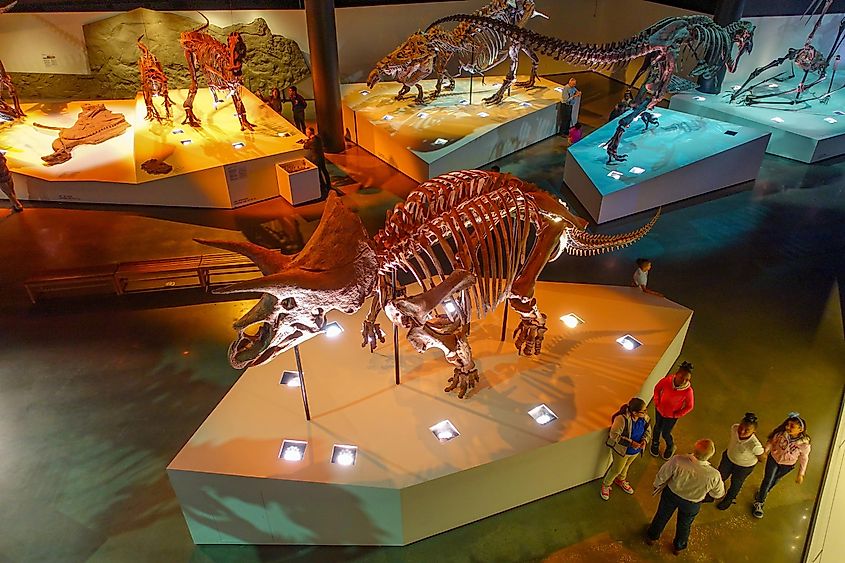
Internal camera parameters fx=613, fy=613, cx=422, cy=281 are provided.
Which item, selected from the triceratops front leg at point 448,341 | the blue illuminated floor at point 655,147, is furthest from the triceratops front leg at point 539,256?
the blue illuminated floor at point 655,147

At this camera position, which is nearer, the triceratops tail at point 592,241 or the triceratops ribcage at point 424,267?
the triceratops ribcage at point 424,267

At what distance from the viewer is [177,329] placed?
688 centimetres

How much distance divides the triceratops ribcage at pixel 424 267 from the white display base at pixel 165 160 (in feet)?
16.0

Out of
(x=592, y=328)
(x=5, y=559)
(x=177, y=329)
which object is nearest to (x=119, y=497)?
(x=5, y=559)

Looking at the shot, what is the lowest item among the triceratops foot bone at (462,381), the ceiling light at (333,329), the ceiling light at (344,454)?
the ceiling light at (344,454)

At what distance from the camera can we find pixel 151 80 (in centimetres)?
1095

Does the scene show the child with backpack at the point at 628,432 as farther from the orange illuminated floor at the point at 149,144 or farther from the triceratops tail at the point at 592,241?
the orange illuminated floor at the point at 149,144

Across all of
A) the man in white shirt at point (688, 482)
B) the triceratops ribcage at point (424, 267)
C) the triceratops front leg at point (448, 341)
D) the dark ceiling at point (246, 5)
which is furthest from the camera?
the dark ceiling at point (246, 5)

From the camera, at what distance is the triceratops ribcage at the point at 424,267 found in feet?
12.7

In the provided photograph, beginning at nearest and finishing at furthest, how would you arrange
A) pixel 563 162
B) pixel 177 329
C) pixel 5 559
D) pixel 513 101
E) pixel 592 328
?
1. pixel 5 559
2. pixel 592 328
3. pixel 177 329
4. pixel 563 162
5. pixel 513 101

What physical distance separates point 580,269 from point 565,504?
3758 millimetres

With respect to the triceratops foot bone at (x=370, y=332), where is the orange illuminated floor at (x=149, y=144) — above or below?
below

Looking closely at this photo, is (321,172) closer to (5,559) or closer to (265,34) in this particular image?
(265,34)

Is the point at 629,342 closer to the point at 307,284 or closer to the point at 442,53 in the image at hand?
the point at 307,284
